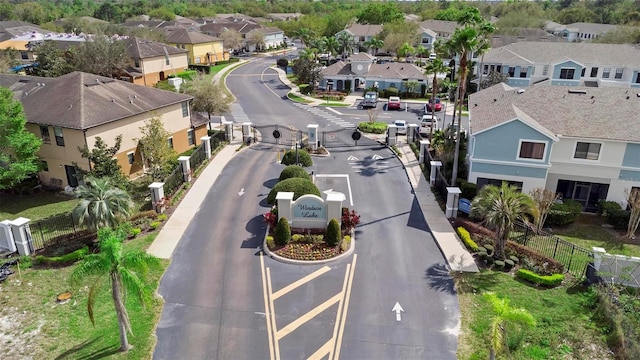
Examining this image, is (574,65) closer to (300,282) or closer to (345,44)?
(345,44)

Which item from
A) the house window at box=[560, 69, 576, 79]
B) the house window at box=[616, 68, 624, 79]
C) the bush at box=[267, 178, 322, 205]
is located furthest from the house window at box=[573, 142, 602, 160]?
the house window at box=[616, 68, 624, 79]

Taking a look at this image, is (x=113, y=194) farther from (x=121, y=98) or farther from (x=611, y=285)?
(x=611, y=285)

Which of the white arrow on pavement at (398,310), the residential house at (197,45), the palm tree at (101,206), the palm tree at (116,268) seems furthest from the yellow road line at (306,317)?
the residential house at (197,45)

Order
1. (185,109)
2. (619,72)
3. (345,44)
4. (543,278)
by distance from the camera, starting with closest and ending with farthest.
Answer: (543,278) → (185,109) → (619,72) → (345,44)

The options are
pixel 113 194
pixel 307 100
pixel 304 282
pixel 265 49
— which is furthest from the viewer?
pixel 265 49


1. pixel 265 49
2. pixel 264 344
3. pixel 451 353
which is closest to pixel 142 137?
pixel 264 344

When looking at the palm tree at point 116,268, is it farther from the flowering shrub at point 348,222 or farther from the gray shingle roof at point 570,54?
the gray shingle roof at point 570,54

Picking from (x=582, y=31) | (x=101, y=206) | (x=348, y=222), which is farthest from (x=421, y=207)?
(x=582, y=31)
